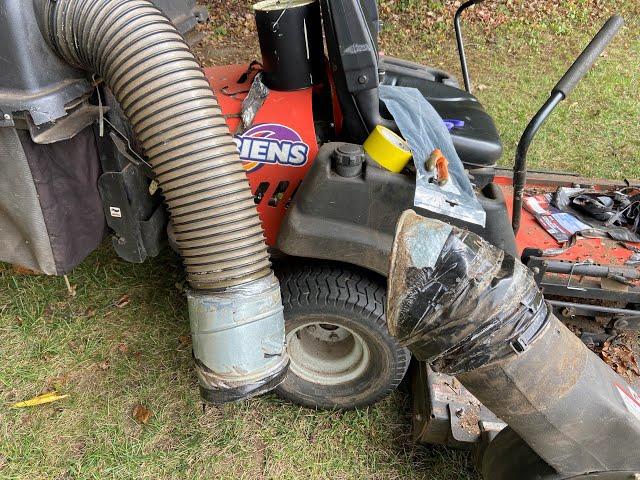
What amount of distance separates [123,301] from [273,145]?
51.6 inches

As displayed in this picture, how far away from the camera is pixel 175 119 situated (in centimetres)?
177

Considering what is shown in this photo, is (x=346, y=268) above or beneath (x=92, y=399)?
above

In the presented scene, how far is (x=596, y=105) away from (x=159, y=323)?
450cm

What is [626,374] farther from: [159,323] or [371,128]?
[159,323]

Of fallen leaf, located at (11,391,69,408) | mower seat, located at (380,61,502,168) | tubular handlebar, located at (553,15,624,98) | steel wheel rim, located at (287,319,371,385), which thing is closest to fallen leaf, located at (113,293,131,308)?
fallen leaf, located at (11,391,69,408)

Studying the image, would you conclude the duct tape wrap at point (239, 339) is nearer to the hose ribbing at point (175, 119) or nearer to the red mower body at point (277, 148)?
the hose ribbing at point (175, 119)

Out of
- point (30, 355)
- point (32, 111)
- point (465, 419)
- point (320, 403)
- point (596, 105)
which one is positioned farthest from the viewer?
point (596, 105)

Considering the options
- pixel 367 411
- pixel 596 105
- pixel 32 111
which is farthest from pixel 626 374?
pixel 596 105

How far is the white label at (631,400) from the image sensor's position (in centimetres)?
169

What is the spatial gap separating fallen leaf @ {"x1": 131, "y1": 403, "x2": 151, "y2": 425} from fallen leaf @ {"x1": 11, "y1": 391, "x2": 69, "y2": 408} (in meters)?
0.33

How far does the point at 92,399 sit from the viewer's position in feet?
8.18

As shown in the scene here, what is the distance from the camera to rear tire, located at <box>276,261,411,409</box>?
2.19m

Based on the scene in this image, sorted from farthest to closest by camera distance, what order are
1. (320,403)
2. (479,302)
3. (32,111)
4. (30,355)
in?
(30,355), (320,403), (32,111), (479,302)

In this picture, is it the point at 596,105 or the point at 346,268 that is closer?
the point at 346,268
